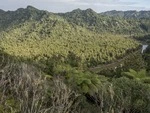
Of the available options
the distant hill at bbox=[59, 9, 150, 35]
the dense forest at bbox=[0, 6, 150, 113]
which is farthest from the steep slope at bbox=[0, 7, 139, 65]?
the distant hill at bbox=[59, 9, 150, 35]

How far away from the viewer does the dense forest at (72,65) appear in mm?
9453

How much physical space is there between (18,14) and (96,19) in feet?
141

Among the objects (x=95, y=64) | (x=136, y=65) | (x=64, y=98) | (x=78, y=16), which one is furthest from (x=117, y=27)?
(x=64, y=98)

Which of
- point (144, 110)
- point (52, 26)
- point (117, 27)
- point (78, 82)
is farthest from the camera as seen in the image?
point (117, 27)

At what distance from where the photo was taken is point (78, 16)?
195 metres

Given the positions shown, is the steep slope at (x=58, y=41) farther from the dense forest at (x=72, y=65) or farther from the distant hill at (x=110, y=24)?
the distant hill at (x=110, y=24)

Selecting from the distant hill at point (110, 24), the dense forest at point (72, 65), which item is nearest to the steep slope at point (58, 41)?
the dense forest at point (72, 65)

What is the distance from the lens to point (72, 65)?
47750 mm

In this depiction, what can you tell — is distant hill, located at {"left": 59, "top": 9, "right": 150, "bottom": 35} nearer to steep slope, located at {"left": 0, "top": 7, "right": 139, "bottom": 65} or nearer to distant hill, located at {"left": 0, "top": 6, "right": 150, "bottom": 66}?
distant hill, located at {"left": 0, "top": 6, "right": 150, "bottom": 66}

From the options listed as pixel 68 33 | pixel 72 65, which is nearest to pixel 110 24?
pixel 68 33

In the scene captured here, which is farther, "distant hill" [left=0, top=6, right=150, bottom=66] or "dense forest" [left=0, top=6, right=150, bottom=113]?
"distant hill" [left=0, top=6, right=150, bottom=66]

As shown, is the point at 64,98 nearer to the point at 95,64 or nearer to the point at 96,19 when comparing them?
the point at 95,64

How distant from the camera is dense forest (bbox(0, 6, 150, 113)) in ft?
31.0

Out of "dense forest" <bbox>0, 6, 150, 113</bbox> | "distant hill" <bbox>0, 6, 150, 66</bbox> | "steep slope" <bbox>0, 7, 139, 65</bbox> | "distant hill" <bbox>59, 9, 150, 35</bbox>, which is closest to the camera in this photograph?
"dense forest" <bbox>0, 6, 150, 113</bbox>
